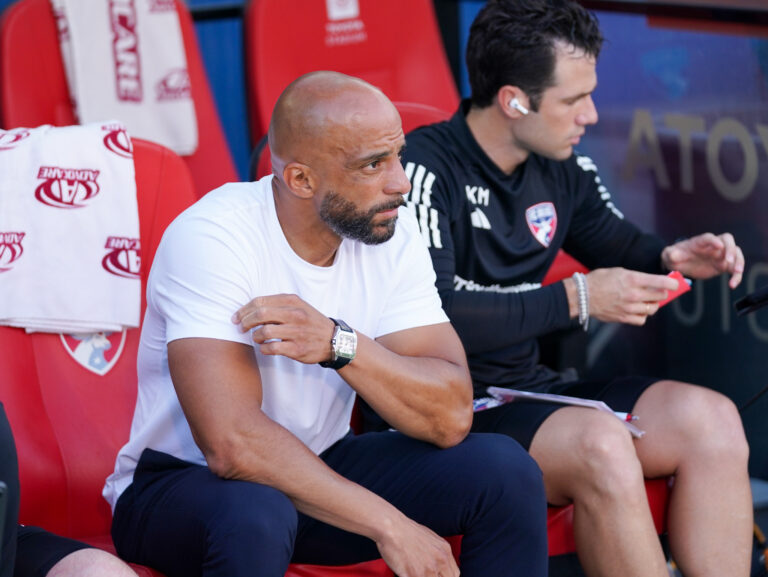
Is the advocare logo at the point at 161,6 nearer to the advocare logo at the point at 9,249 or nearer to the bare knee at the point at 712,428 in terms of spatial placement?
the advocare logo at the point at 9,249

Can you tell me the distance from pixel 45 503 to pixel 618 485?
0.98 m

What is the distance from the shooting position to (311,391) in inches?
74.0

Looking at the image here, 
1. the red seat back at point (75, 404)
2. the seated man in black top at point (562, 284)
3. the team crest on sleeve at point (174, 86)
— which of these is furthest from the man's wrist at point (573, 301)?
the team crest on sleeve at point (174, 86)

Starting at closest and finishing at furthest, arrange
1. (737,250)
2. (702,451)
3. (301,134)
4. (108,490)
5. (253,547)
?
(253,547)
(301,134)
(108,490)
(702,451)
(737,250)

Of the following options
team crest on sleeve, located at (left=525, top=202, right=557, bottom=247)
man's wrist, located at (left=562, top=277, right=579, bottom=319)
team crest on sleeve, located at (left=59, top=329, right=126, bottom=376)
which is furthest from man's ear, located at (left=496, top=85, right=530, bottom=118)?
team crest on sleeve, located at (left=59, top=329, right=126, bottom=376)

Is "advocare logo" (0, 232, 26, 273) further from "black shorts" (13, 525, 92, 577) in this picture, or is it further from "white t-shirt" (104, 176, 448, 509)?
"black shorts" (13, 525, 92, 577)

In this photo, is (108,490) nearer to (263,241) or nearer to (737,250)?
(263,241)

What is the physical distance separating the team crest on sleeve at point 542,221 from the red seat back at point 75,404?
669mm

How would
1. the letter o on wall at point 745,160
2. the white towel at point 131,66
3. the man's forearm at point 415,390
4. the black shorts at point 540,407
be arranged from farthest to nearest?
1. the white towel at point 131,66
2. the letter o on wall at point 745,160
3. the black shorts at point 540,407
4. the man's forearm at point 415,390

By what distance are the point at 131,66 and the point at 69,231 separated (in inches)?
49.2

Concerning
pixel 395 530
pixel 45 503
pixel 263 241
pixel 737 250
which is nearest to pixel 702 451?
pixel 737 250

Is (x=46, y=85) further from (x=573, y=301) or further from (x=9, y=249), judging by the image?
(x=573, y=301)

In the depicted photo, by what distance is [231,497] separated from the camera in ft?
5.39

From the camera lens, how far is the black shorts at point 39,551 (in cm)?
165
